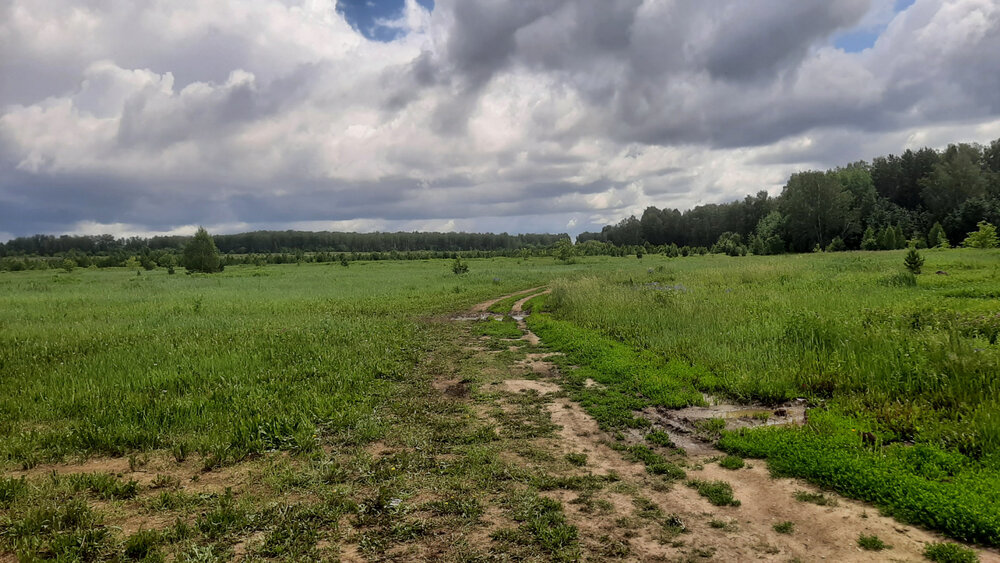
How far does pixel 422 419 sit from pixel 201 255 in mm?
73625

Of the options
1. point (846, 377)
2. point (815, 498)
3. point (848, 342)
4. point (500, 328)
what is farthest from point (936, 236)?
point (815, 498)

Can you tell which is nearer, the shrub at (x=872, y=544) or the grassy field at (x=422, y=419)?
the shrub at (x=872, y=544)

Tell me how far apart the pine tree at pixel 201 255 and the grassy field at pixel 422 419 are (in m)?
56.5

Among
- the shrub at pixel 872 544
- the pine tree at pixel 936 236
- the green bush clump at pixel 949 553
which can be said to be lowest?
the shrub at pixel 872 544

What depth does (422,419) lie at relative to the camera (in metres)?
8.62

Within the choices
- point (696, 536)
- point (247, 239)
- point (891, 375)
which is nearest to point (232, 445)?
point (696, 536)

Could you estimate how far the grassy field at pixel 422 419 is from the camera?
16.9 feet

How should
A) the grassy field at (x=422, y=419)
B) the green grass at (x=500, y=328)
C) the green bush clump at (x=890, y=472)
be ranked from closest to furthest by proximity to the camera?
the green bush clump at (x=890, y=472)
the grassy field at (x=422, y=419)
the green grass at (x=500, y=328)

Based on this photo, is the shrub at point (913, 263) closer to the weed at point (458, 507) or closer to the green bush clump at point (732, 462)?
the green bush clump at point (732, 462)

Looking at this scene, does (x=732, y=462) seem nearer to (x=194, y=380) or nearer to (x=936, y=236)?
(x=194, y=380)

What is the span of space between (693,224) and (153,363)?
141183 mm

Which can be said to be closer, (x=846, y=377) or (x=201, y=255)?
(x=846, y=377)

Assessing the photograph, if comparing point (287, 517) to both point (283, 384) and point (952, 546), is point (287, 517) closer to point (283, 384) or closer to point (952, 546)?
point (283, 384)

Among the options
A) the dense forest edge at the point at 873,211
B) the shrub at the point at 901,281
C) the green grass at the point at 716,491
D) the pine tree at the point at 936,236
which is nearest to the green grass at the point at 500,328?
the green grass at the point at 716,491
